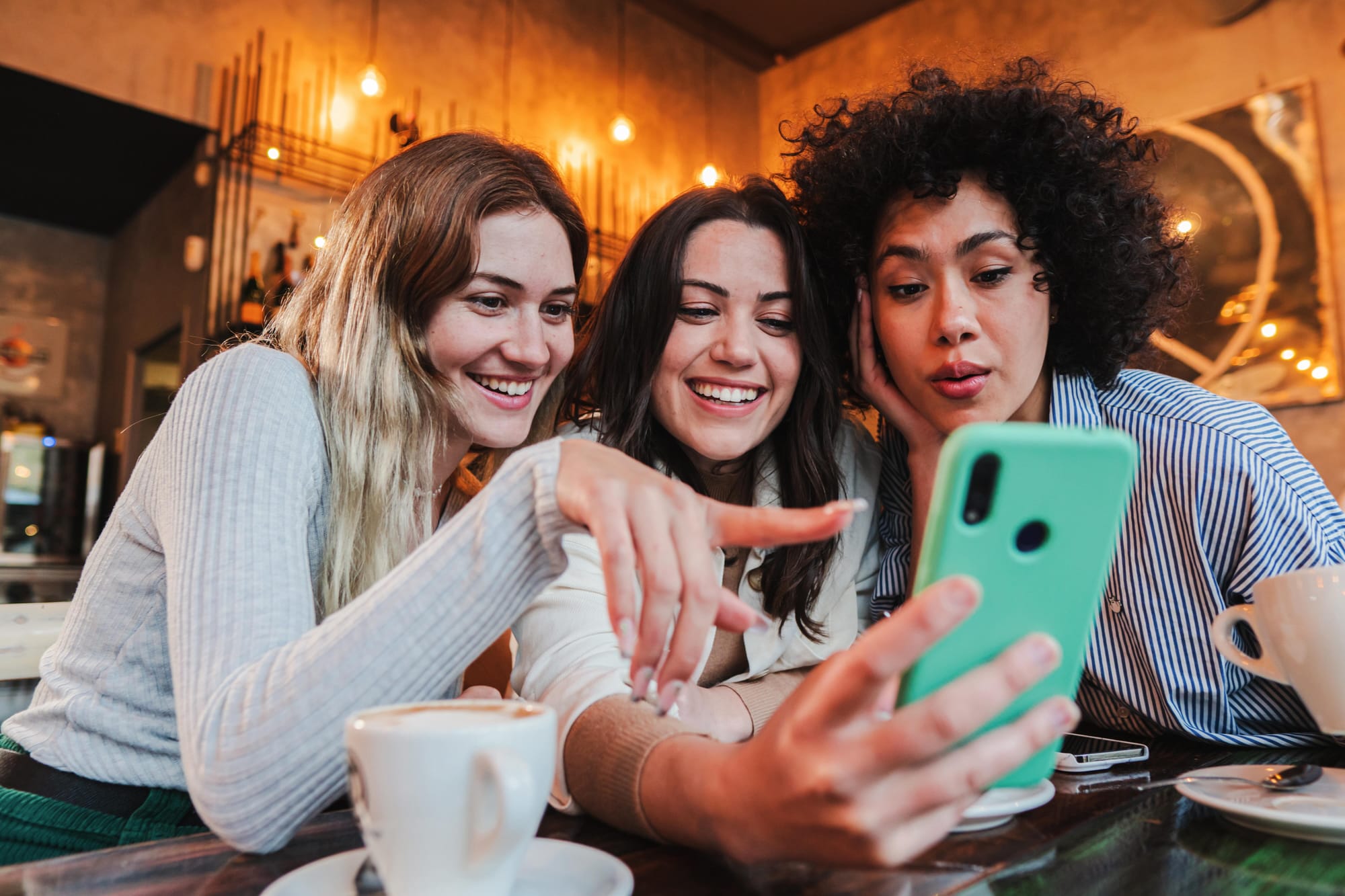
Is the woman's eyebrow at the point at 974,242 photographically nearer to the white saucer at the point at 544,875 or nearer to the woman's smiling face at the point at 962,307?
the woman's smiling face at the point at 962,307

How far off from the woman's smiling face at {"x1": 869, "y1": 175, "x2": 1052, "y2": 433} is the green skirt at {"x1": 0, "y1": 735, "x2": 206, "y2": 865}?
1066mm

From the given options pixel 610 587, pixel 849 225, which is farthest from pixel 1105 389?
pixel 610 587

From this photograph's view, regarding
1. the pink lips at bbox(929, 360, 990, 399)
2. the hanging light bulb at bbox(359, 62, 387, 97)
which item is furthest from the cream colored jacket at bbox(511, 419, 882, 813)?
the hanging light bulb at bbox(359, 62, 387, 97)

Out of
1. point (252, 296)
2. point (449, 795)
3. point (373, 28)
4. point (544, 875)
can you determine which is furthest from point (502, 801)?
point (373, 28)

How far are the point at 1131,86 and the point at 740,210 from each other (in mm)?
3285

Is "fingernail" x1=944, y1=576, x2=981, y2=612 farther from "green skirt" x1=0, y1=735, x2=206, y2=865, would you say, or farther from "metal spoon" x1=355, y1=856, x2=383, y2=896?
"green skirt" x1=0, y1=735, x2=206, y2=865

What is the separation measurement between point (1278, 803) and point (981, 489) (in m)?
0.45

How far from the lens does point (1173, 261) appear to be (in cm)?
155

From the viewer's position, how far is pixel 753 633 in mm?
1270

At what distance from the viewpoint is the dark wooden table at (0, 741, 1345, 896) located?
0.54m

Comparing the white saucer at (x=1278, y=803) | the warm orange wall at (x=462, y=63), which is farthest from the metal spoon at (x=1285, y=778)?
the warm orange wall at (x=462, y=63)

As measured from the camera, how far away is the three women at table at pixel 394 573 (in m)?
0.44

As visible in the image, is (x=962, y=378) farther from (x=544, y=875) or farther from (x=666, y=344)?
(x=544, y=875)

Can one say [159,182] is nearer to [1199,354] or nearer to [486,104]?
[486,104]
